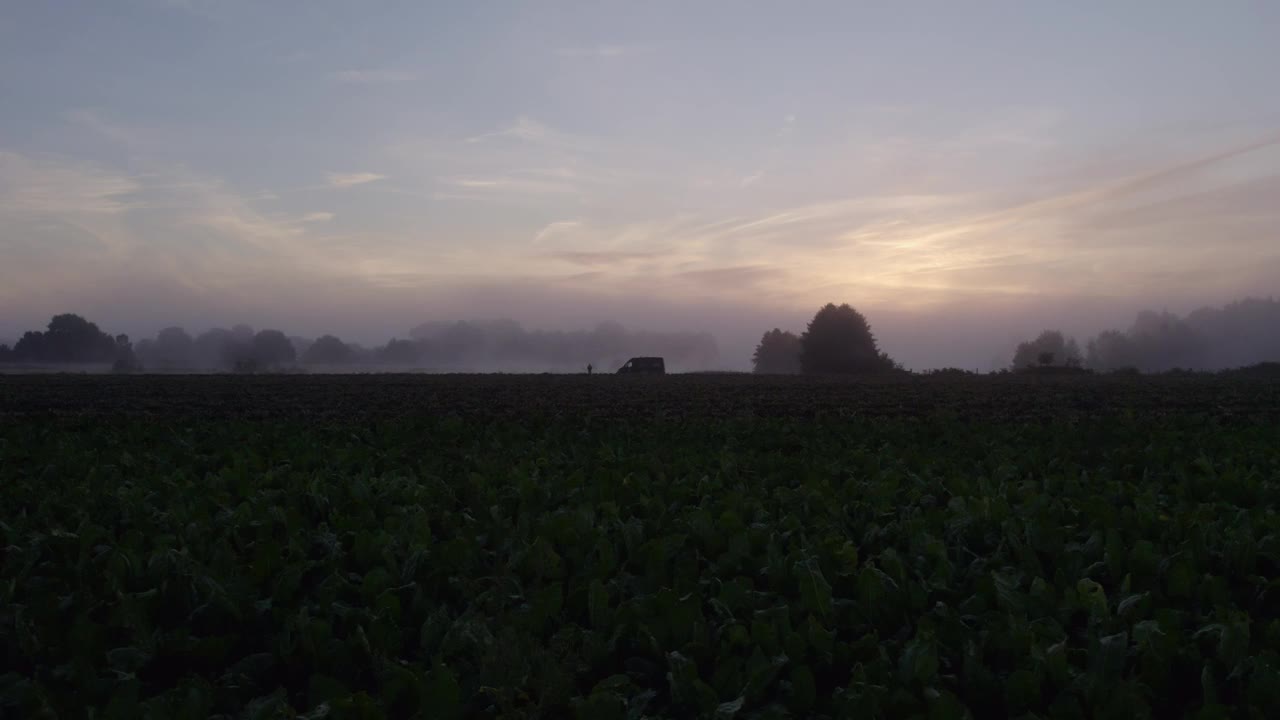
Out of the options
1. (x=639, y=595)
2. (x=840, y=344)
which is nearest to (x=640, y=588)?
(x=639, y=595)

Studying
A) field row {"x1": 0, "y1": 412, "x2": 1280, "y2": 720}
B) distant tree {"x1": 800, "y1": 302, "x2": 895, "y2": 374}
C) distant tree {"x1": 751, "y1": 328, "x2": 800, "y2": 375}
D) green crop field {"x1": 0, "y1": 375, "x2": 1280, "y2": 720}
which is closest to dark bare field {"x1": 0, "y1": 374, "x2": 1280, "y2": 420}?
green crop field {"x1": 0, "y1": 375, "x2": 1280, "y2": 720}

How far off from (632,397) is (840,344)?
47883 mm

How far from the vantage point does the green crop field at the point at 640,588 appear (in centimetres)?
336

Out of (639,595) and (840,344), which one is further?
(840,344)

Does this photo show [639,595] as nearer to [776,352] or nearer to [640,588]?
[640,588]

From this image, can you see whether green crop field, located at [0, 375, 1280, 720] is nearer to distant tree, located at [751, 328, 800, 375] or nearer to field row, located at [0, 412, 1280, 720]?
field row, located at [0, 412, 1280, 720]

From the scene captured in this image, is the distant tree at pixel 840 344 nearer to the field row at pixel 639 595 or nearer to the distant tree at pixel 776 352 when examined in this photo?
the distant tree at pixel 776 352

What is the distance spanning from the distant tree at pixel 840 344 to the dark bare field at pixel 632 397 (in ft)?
99.5

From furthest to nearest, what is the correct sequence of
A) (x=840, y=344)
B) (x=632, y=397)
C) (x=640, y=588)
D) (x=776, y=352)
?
(x=776, y=352) → (x=840, y=344) → (x=632, y=397) → (x=640, y=588)

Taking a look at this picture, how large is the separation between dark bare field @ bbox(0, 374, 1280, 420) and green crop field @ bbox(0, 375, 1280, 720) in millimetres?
13952

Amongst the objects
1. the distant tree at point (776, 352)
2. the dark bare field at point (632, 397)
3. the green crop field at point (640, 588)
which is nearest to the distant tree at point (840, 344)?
the dark bare field at point (632, 397)

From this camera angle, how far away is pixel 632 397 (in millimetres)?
33469

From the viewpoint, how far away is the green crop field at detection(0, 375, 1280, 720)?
3357mm

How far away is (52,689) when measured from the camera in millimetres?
3529
